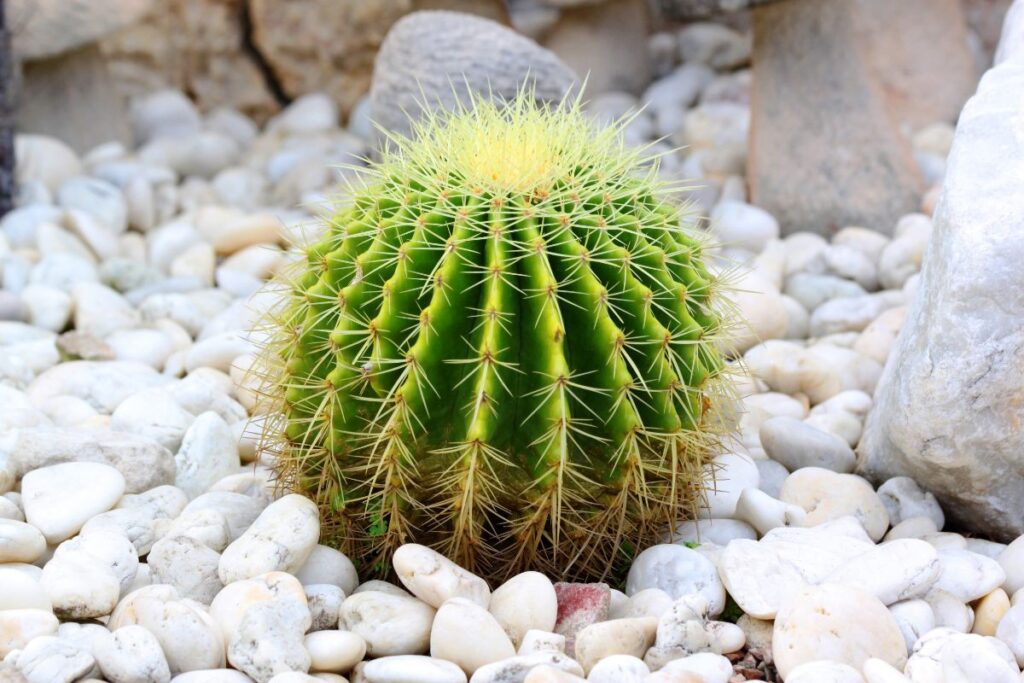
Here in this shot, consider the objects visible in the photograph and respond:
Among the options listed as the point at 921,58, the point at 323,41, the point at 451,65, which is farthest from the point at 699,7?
the point at 323,41

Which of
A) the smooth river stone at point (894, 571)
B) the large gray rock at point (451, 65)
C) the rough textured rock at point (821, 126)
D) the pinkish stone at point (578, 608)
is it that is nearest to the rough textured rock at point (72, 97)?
the large gray rock at point (451, 65)

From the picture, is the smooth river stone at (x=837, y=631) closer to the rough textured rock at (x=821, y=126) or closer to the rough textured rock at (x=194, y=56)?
the rough textured rock at (x=821, y=126)

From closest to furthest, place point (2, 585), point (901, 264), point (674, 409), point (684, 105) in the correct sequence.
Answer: point (2, 585) < point (674, 409) < point (901, 264) < point (684, 105)

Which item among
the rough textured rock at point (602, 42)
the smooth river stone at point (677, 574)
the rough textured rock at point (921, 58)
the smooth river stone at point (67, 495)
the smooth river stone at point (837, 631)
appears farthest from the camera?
the rough textured rock at point (602, 42)

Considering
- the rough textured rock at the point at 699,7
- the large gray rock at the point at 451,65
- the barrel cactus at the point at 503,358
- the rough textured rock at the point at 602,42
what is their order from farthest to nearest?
the rough textured rock at the point at 602,42 → the rough textured rock at the point at 699,7 → the large gray rock at the point at 451,65 → the barrel cactus at the point at 503,358

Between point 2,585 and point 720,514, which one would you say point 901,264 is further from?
point 2,585

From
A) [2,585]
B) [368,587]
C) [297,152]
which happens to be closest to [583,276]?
[368,587]
